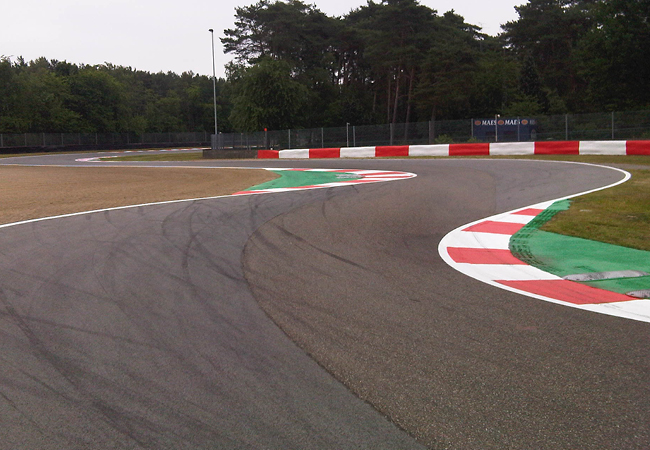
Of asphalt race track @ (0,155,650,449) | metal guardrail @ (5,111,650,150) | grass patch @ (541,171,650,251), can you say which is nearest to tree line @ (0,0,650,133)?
metal guardrail @ (5,111,650,150)

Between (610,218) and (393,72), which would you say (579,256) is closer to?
(610,218)

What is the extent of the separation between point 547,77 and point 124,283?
6976 cm

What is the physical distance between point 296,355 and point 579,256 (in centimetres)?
354

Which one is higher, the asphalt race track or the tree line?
the tree line

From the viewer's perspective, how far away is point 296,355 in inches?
120

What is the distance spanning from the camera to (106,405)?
8.22 ft

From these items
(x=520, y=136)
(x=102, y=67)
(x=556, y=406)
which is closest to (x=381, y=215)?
(x=556, y=406)

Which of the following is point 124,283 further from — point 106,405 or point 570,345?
point 570,345

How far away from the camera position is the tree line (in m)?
48.3

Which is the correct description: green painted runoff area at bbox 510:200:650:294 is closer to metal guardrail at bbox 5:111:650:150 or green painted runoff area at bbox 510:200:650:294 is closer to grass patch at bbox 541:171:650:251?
grass patch at bbox 541:171:650:251

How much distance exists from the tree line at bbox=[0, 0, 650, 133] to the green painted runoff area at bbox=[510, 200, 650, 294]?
45524 millimetres

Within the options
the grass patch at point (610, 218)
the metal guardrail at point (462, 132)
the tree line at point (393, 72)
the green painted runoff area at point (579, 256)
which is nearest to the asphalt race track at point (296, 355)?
the green painted runoff area at point (579, 256)

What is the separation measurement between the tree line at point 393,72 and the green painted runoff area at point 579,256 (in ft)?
149

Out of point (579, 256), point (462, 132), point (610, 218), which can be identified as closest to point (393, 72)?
point (462, 132)
